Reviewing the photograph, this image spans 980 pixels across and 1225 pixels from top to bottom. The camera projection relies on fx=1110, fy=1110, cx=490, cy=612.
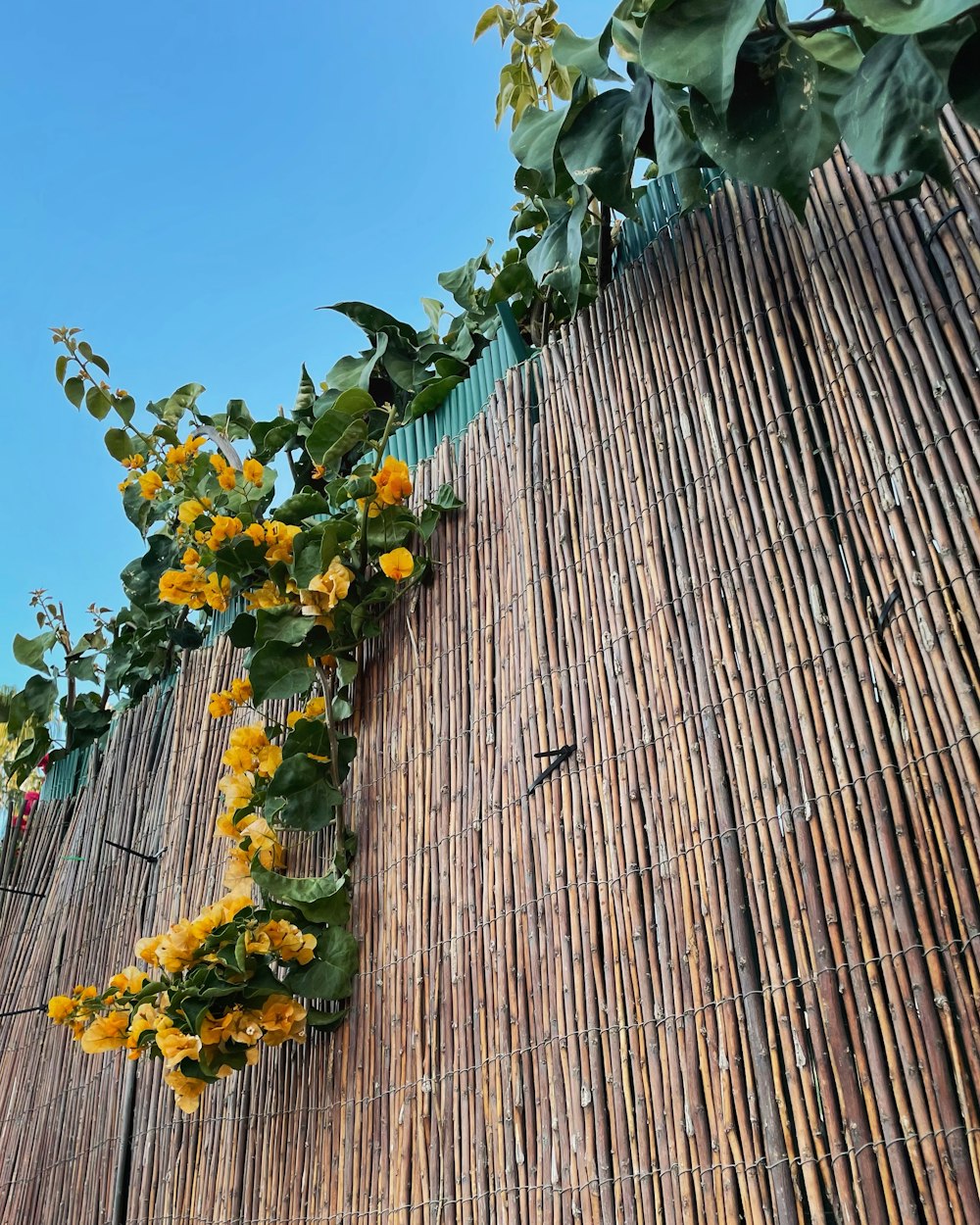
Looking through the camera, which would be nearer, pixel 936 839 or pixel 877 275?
pixel 936 839

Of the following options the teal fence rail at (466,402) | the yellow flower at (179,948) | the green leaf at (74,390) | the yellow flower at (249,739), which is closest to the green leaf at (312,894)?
the yellow flower at (179,948)

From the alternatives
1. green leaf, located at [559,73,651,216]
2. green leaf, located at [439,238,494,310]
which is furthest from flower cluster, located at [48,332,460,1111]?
green leaf, located at [559,73,651,216]

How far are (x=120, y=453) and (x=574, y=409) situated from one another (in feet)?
3.61

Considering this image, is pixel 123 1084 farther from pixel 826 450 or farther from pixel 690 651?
pixel 826 450

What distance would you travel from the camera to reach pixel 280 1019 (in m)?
1.40

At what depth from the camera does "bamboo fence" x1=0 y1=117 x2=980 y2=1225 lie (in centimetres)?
86

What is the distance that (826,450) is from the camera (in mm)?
1069

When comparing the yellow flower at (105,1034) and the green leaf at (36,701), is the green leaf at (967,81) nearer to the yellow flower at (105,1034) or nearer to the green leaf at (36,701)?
the yellow flower at (105,1034)

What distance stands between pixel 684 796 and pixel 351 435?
2.73 feet

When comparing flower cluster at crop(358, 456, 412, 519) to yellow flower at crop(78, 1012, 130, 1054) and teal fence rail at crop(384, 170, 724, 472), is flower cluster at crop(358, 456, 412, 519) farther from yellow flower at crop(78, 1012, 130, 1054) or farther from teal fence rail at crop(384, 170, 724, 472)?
yellow flower at crop(78, 1012, 130, 1054)

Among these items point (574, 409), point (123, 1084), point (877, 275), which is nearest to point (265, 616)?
point (574, 409)

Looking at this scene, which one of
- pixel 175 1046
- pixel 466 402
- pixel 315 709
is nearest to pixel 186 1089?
pixel 175 1046

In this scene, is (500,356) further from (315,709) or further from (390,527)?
(315,709)

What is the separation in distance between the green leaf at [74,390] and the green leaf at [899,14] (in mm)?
1659
